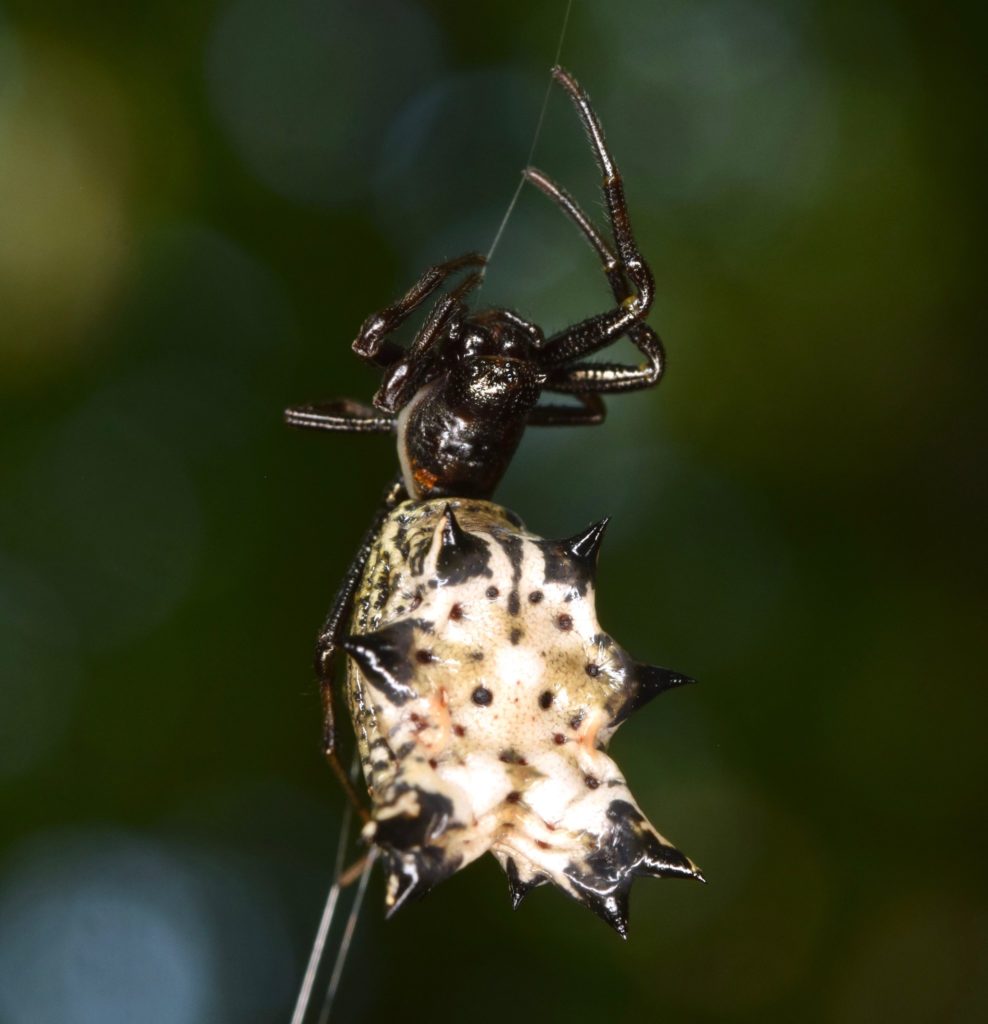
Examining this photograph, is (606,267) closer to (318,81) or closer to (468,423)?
(468,423)

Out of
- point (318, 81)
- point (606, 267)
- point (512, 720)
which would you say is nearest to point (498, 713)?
point (512, 720)

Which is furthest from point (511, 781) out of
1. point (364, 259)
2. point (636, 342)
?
point (364, 259)

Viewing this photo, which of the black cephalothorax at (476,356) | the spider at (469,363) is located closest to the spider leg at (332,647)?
the spider at (469,363)

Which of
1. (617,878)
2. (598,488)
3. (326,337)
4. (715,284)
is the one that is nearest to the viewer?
(617,878)

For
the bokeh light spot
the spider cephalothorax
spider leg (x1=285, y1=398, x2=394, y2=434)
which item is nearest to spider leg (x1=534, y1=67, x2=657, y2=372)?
spider leg (x1=285, y1=398, x2=394, y2=434)

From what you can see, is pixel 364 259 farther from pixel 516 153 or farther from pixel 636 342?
pixel 636 342

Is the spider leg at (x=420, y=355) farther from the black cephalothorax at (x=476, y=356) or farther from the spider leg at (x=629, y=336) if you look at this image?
the spider leg at (x=629, y=336)

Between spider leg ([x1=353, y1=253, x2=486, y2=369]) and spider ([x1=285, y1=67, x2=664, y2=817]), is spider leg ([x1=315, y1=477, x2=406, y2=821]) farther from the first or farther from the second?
spider leg ([x1=353, y1=253, x2=486, y2=369])
